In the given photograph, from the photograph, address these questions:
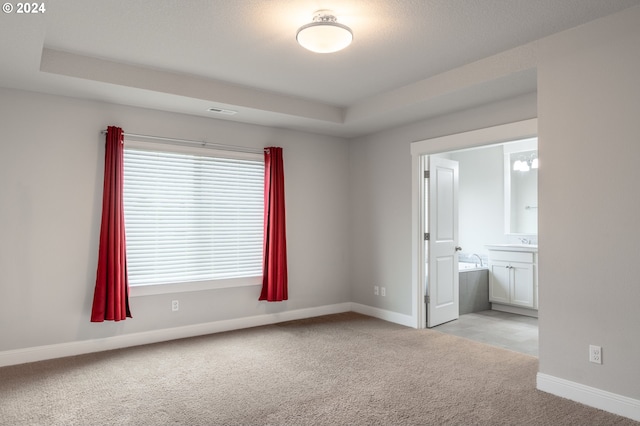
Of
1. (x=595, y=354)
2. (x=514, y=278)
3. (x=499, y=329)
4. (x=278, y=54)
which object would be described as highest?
(x=278, y=54)

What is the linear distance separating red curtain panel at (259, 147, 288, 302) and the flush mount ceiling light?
2414mm

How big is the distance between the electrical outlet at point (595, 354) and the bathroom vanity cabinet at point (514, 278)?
2891 mm

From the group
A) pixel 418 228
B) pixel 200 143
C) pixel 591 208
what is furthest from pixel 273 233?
pixel 591 208

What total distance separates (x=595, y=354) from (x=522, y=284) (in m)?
3.10

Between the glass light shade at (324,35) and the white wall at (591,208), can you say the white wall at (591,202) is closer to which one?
the white wall at (591,208)

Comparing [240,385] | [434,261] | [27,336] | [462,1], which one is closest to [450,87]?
[462,1]

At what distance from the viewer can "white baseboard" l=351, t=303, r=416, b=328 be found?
520 cm

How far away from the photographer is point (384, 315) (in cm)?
554

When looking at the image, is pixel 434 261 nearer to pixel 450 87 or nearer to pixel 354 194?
pixel 354 194

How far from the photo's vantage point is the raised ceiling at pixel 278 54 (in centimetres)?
278

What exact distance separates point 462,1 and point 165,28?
2011mm

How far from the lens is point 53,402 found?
3.03 metres

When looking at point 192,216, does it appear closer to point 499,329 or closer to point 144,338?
point 144,338

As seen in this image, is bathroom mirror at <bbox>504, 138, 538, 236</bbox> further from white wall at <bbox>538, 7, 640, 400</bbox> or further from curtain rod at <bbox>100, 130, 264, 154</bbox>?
curtain rod at <bbox>100, 130, 264, 154</bbox>
